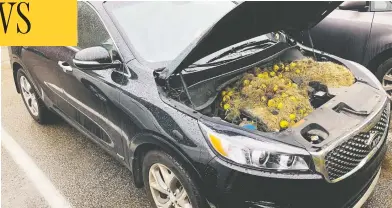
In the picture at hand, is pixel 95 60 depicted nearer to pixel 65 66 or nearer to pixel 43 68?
pixel 65 66

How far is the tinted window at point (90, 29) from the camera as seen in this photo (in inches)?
132

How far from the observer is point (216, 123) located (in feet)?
8.07

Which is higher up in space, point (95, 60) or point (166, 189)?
point (95, 60)

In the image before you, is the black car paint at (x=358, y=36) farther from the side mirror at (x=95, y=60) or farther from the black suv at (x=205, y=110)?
the side mirror at (x=95, y=60)

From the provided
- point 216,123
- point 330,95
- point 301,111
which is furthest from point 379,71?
point 216,123

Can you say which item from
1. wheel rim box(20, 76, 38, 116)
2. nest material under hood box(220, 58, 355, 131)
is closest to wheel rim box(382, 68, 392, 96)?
nest material under hood box(220, 58, 355, 131)

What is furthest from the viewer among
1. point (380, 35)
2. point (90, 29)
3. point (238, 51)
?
point (380, 35)

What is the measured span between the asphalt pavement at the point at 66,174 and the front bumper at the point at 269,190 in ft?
2.89

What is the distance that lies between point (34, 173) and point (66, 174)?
34 centimetres

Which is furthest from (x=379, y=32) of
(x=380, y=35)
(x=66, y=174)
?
(x=66, y=174)

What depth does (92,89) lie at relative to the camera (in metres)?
3.33

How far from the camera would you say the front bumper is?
227 centimetres

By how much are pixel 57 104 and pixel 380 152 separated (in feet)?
9.80

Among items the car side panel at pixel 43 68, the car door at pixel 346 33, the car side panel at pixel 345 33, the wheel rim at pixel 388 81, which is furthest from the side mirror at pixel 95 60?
the wheel rim at pixel 388 81
